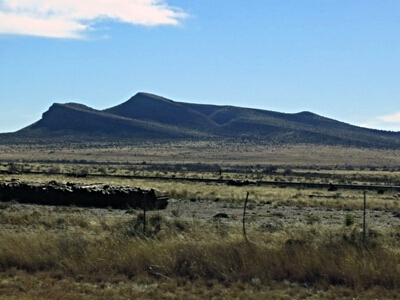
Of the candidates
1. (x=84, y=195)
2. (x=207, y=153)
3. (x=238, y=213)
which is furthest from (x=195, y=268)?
(x=207, y=153)

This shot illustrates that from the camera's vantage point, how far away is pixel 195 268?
13.6 meters

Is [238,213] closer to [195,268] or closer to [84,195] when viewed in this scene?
[84,195]

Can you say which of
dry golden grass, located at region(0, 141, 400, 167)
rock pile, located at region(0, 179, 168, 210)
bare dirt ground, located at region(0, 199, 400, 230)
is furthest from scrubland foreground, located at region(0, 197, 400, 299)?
dry golden grass, located at region(0, 141, 400, 167)

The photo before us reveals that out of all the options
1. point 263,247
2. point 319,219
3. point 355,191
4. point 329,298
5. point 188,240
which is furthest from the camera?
point 355,191

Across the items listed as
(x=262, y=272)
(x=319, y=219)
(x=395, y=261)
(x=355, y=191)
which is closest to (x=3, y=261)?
(x=262, y=272)

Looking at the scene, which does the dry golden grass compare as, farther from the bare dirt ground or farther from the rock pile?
the bare dirt ground

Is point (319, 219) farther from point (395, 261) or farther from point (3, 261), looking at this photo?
point (3, 261)

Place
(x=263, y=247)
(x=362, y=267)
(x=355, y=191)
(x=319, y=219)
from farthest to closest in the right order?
(x=355, y=191) → (x=319, y=219) → (x=263, y=247) → (x=362, y=267)

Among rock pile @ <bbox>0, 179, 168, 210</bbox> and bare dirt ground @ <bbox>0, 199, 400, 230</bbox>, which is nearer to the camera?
bare dirt ground @ <bbox>0, 199, 400, 230</bbox>

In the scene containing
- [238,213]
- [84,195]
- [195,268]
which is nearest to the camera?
A: [195,268]

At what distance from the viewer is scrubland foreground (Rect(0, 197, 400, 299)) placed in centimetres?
1245

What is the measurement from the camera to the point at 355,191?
5062 centimetres

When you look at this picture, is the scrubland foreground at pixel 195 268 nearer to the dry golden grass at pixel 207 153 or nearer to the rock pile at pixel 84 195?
the rock pile at pixel 84 195

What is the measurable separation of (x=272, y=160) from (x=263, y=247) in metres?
146
